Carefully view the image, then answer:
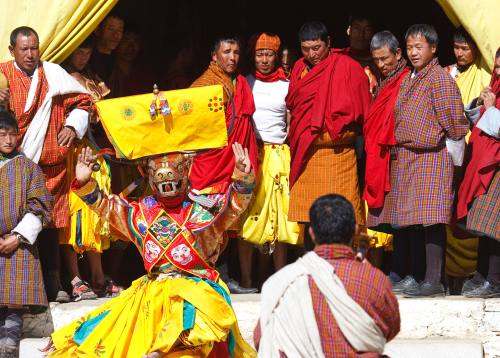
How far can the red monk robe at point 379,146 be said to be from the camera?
9.26 meters

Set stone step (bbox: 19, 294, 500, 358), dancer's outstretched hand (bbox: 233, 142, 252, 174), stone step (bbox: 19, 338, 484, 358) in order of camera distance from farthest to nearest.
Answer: stone step (bbox: 19, 294, 500, 358) → stone step (bbox: 19, 338, 484, 358) → dancer's outstretched hand (bbox: 233, 142, 252, 174)

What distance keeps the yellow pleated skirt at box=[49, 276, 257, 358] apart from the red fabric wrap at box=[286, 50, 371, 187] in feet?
5.31

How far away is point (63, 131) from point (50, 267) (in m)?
0.91

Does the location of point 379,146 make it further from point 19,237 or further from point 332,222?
point 332,222

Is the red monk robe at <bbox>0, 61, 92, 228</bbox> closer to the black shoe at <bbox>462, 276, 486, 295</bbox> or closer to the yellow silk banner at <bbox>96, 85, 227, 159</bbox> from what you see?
the yellow silk banner at <bbox>96, 85, 227, 159</bbox>

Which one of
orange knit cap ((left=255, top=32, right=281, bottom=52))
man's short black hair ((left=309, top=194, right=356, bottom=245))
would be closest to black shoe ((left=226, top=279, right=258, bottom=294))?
orange knit cap ((left=255, top=32, right=281, bottom=52))

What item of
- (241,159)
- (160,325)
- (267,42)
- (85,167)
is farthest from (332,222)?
(267,42)

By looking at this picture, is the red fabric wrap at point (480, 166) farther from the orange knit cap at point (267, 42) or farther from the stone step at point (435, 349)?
the orange knit cap at point (267, 42)

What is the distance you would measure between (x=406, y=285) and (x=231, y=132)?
1.59 meters

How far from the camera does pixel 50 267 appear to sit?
9.45 m

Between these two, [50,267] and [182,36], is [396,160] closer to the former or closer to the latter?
[50,267]

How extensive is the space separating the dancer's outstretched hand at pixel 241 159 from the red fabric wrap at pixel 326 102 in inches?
58.7

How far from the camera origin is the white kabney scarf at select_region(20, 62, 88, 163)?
30.8 feet

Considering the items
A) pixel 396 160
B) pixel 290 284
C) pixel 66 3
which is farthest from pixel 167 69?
pixel 290 284
